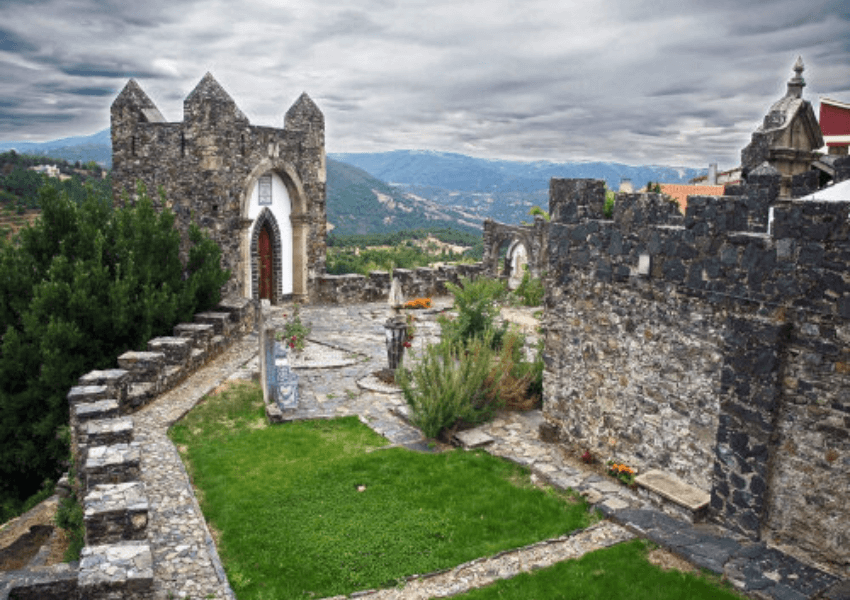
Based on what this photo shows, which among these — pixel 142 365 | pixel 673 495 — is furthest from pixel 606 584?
pixel 142 365

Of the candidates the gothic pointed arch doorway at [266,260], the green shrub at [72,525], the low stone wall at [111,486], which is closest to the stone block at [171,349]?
the low stone wall at [111,486]

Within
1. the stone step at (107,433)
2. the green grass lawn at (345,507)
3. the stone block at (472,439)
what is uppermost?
the stone step at (107,433)

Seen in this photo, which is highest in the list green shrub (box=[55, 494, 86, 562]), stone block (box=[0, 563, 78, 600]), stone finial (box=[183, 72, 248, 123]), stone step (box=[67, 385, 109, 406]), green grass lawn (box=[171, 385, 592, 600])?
stone finial (box=[183, 72, 248, 123])

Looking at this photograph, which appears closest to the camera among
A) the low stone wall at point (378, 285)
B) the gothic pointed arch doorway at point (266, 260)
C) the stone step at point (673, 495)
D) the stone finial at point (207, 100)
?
the stone step at point (673, 495)

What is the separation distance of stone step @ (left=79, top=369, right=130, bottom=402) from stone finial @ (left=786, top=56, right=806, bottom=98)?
10571mm

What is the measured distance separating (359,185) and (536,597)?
14318 centimetres

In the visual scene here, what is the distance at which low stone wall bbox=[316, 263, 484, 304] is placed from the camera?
66.1ft

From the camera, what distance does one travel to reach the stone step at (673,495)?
676cm

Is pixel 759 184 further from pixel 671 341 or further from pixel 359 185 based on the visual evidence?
pixel 359 185

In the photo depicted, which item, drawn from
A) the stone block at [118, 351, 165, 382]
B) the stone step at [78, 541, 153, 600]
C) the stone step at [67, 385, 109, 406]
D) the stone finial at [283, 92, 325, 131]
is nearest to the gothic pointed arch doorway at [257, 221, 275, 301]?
the stone finial at [283, 92, 325, 131]

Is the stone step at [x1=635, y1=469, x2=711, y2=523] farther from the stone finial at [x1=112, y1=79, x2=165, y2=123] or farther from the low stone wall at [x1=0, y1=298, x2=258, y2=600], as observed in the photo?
the stone finial at [x1=112, y1=79, x2=165, y2=123]

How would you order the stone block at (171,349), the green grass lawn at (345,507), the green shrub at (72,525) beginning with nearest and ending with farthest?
1. the green grass lawn at (345,507)
2. the green shrub at (72,525)
3. the stone block at (171,349)

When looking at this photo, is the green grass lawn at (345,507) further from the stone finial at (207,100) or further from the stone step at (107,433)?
the stone finial at (207,100)

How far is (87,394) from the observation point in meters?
9.47
